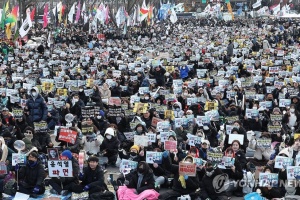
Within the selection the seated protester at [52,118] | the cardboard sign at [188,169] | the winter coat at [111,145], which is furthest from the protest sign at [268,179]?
the seated protester at [52,118]

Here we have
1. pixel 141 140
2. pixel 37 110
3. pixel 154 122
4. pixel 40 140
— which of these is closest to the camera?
pixel 141 140

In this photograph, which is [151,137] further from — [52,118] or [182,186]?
[52,118]

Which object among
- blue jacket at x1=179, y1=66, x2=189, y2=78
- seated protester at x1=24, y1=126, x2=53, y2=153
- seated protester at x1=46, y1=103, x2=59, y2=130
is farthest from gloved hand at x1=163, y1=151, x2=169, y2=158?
blue jacket at x1=179, y1=66, x2=189, y2=78

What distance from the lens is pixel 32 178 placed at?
11.4 meters

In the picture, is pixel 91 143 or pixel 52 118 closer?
pixel 91 143

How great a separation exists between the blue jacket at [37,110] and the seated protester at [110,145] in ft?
8.28

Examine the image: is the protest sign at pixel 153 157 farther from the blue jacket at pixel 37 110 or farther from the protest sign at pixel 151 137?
the blue jacket at pixel 37 110

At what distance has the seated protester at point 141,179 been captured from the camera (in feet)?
35.7

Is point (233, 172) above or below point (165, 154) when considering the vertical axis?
below

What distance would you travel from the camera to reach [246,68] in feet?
77.8

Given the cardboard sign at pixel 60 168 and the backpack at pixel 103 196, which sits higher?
the cardboard sign at pixel 60 168

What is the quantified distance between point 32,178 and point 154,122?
13.7 feet

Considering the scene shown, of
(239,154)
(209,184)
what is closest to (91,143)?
(239,154)

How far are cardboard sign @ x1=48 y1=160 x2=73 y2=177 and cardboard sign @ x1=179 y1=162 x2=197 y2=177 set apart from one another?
1953 mm
